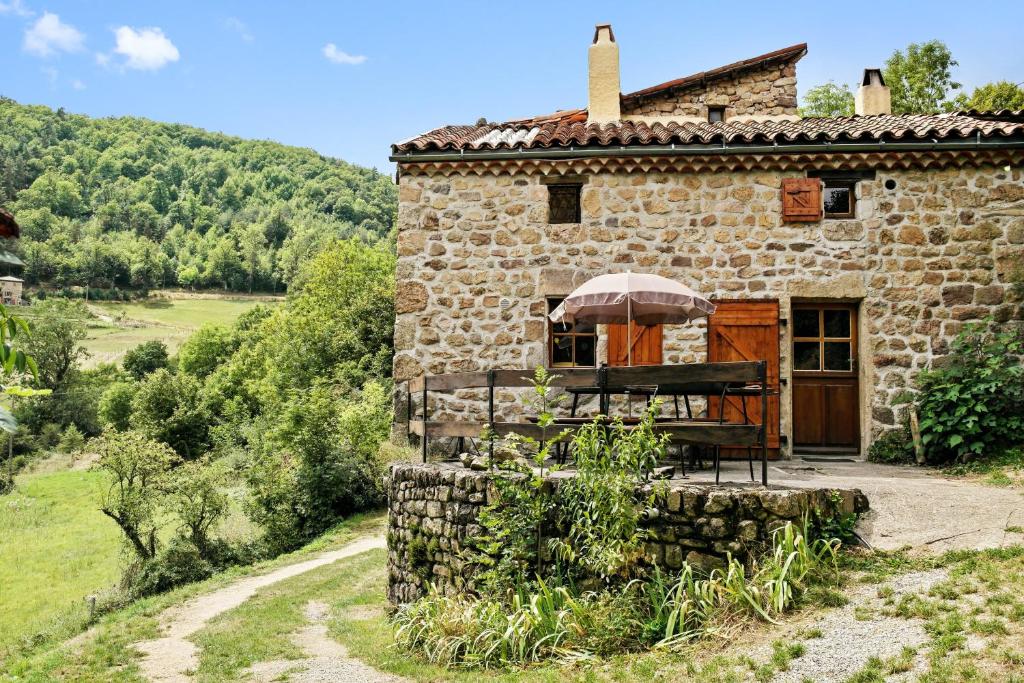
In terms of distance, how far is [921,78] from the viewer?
21.2 m

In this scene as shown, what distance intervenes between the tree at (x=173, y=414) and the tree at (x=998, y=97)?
32.7 meters

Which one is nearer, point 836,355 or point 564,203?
point 836,355

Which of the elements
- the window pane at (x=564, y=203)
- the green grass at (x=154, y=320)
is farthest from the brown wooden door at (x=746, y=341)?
the green grass at (x=154, y=320)

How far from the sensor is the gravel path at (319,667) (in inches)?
240

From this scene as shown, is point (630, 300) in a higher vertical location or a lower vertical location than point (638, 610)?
higher

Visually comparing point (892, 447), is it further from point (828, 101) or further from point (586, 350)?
point (828, 101)

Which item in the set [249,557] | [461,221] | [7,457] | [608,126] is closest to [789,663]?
[461,221]

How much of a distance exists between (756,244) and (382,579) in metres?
6.81

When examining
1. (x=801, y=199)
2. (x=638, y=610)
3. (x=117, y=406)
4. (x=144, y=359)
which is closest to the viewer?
(x=638, y=610)

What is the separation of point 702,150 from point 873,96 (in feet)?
17.3

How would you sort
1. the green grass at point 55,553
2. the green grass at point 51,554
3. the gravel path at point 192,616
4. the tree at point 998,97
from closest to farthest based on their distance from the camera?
the gravel path at point 192,616 → the green grass at point 55,553 → the green grass at point 51,554 → the tree at point 998,97

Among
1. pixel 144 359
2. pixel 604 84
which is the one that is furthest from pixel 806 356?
pixel 144 359

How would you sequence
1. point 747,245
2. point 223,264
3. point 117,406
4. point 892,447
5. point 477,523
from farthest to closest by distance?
point 223,264, point 117,406, point 747,245, point 892,447, point 477,523

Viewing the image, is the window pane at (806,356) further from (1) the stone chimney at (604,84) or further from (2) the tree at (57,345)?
(2) the tree at (57,345)
